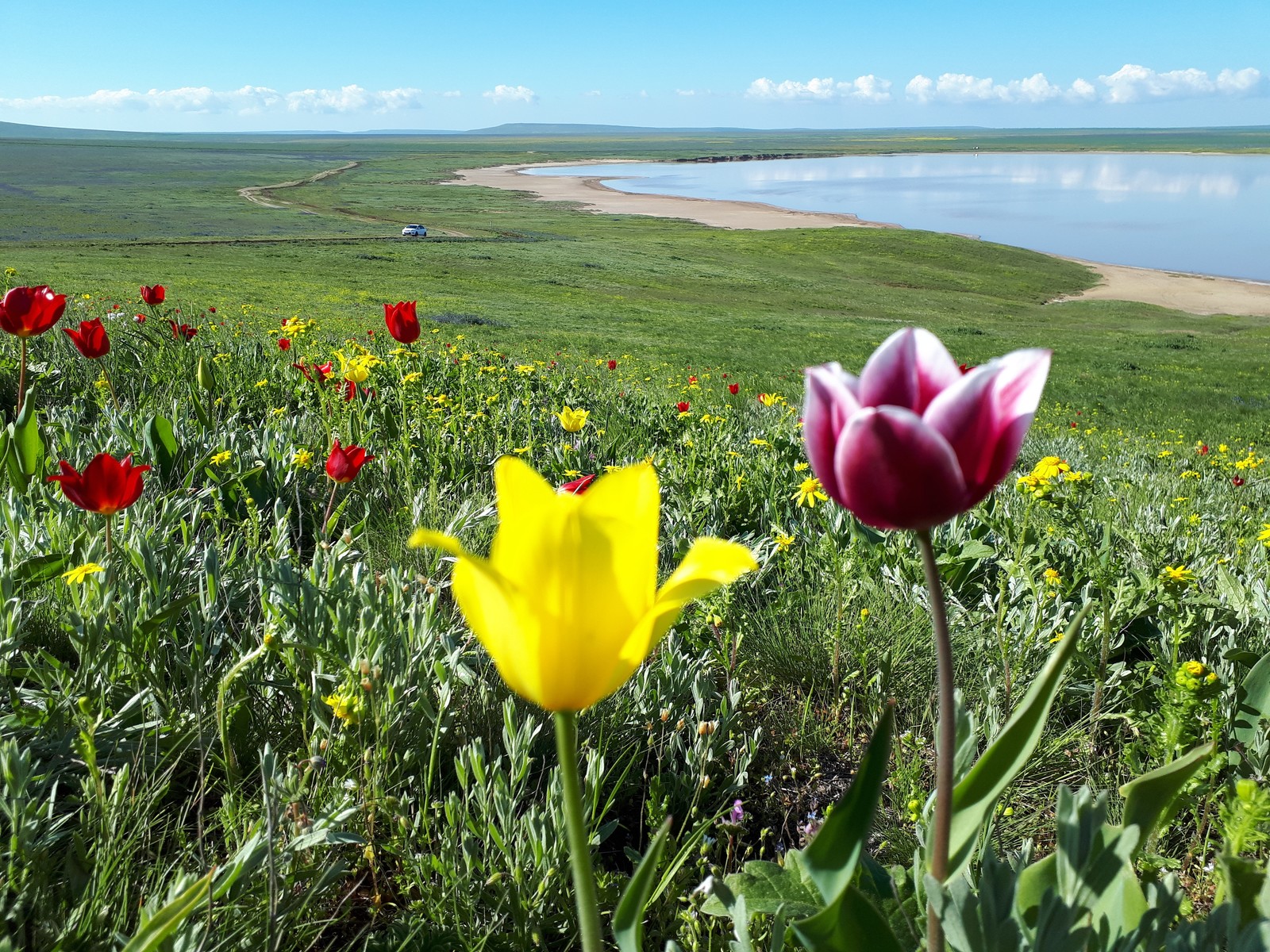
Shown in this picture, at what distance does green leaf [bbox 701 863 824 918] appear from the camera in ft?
3.89

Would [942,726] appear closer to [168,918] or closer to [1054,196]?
[168,918]

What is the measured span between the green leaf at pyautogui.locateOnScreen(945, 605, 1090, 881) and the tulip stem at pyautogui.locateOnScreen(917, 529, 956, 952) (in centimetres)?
3

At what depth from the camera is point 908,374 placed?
0.89 meters

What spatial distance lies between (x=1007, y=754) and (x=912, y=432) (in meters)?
0.35

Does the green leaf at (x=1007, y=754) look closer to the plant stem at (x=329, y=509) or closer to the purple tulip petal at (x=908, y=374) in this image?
the purple tulip petal at (x=908, y=374)

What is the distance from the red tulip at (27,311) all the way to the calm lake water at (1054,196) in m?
58.0

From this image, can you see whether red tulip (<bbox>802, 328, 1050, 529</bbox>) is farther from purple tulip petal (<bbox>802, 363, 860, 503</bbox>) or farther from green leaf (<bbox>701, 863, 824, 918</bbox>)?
green leaf (<bbox>701, 863, 824, 918</bbox>)

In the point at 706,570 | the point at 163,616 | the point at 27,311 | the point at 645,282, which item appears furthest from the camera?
the point at 645,282

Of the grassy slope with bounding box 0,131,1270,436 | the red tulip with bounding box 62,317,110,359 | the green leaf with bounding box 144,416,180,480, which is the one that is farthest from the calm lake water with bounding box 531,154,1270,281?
the red tulip with bounding box 62,317,110,359

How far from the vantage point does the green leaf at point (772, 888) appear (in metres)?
1.18

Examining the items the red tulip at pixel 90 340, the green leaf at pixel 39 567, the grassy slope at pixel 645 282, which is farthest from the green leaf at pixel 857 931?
the grassy slope at pixel 645 282

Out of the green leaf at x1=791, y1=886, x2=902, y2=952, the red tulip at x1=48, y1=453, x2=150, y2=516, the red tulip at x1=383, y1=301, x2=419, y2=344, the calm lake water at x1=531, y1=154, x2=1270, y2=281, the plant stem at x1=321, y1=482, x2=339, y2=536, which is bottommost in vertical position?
the plant stem at x1=321, y1=482, x2=339, y2=536

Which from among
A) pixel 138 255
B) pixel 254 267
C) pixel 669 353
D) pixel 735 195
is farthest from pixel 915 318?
pixel 735 195

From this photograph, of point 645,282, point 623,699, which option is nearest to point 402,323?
point 623,699
